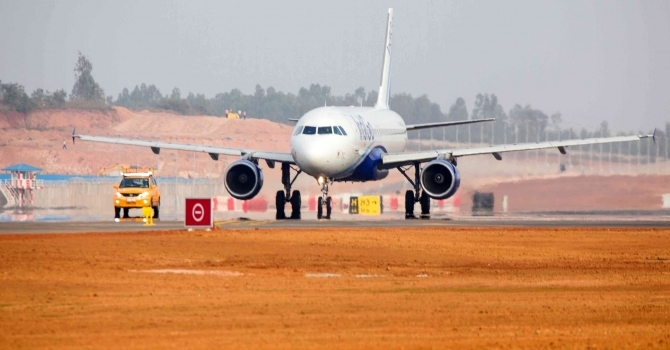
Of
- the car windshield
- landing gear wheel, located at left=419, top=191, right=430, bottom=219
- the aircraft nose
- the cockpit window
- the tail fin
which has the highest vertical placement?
the tail fin

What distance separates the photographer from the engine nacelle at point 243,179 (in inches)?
Answer: 1976

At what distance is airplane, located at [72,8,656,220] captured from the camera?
47750mm

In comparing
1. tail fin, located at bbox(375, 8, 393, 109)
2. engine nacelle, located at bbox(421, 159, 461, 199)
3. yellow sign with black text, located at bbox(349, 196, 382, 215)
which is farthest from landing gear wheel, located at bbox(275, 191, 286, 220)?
yellow sign with black text, located at bbox(349, 196, 382, 215)

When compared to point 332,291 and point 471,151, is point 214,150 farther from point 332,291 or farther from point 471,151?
point 332,291

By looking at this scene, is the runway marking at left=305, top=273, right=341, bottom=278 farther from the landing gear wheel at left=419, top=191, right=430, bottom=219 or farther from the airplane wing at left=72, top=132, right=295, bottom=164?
the airplane wing at left=72, top=132, right=295, bottom=164

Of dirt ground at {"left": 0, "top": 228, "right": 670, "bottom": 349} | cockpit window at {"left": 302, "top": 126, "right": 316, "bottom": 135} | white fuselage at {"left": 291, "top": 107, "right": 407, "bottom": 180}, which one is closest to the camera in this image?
dirt ground at {"left": 0, "top": 228, "right": 670, "bottom": 349}

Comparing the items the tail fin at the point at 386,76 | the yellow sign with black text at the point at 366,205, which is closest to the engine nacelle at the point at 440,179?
the tail fin at the point at 386,76

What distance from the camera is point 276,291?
22578 millimetres

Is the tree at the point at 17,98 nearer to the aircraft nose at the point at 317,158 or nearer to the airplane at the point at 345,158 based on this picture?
the airplane at the point at 345,158

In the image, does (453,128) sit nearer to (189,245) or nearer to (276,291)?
(189,245)

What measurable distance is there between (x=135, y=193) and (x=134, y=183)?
4.46 ft

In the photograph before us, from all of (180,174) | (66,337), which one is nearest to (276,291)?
(66,337)

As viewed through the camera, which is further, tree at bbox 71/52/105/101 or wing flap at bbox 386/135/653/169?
tree at bbox 71/52/105/101

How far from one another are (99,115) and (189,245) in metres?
131
